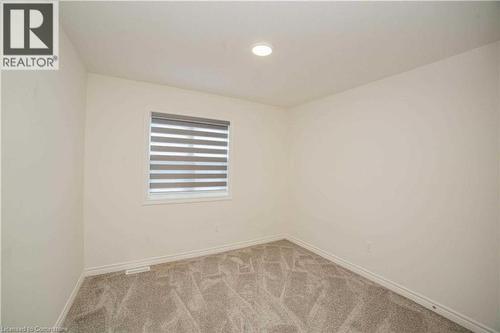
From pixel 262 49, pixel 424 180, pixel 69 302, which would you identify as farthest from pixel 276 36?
pixel 69 302

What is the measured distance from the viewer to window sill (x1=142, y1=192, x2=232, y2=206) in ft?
9.24

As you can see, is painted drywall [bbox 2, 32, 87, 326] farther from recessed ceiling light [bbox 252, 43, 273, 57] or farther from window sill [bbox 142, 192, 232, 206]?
recessed ceiling light [bbox 252, 43, 273, 57]

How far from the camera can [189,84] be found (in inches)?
110

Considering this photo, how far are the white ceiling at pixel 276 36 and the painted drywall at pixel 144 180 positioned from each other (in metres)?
0.42

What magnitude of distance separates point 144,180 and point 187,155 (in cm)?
67

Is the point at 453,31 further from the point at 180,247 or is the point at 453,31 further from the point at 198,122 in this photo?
the point at 180,247

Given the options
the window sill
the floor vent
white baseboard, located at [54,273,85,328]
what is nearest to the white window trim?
the window sill

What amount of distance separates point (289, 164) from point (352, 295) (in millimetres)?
2238

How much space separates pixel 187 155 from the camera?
309 cm

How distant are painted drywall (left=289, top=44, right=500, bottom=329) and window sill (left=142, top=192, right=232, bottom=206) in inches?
65.2

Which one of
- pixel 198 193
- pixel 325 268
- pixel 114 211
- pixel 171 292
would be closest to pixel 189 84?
pixel 198 193

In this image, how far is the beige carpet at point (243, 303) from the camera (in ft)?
5.81

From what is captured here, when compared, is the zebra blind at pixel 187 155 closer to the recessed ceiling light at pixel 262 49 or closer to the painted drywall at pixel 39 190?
the painted drywall at pixel 39 190

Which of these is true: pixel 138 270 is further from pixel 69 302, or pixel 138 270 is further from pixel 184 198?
pixel 184 198
